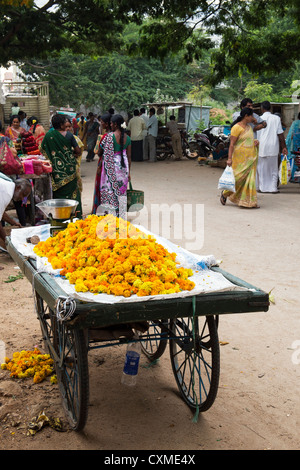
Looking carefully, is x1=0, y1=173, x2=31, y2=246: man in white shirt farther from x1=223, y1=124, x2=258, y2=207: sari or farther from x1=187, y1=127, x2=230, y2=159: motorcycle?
x1=187, y1=127, x2=230, y2=159: motorcycle

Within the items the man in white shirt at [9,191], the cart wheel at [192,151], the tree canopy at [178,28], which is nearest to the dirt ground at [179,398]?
the man in white shirt at [9,191]

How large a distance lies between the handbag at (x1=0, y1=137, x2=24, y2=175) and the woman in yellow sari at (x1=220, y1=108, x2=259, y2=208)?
12.1 ft

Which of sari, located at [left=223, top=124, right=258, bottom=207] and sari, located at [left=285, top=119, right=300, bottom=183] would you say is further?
sari, located at [left=285, top=119, right=300, bottom=183]

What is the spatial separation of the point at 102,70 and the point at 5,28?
21714mm

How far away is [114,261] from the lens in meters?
3.06

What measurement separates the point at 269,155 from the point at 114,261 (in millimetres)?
9235

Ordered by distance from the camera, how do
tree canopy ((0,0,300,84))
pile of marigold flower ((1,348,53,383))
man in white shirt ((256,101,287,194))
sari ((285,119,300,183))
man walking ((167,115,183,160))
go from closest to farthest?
pile of marigold flower ((1,348,53,383))
man in white shirt ((256,101,287,194))
sari ((285,119,300,183))
tree canopy ((0,0,300,84))
man walking ((167,115,183,160))

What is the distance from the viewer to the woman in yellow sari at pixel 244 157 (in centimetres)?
925

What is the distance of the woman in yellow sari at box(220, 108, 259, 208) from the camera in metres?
9.25

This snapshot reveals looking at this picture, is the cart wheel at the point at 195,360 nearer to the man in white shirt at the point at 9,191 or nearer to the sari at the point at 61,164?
the man in white shirt at the point at 9,191

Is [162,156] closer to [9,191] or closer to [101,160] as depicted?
[101,160]

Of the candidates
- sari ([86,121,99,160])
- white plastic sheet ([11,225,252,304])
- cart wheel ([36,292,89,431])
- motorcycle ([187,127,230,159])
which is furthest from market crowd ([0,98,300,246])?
sari ([86,121,99,160])
